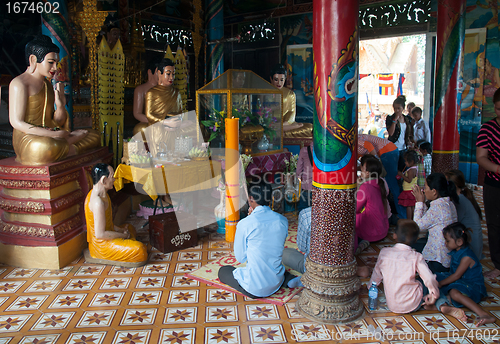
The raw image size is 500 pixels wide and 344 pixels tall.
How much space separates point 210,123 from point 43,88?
7.60 feet

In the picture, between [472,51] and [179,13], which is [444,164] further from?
[179,13]

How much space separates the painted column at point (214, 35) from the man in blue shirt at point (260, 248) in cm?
676

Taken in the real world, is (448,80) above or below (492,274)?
above

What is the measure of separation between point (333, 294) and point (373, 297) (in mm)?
389

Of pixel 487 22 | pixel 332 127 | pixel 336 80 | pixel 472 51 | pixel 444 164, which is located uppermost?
pixel 487 22

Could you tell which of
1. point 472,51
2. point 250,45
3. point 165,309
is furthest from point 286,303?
point 250,45

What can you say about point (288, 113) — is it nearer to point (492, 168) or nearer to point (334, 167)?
point (492, 168)

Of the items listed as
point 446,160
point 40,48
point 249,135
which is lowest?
point 446,160

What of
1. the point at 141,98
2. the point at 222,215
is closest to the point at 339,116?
the point at 222,215

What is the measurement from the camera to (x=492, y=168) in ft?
11.8

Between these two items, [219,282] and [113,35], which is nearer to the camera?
[219,282]

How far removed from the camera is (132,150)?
17.1 ft

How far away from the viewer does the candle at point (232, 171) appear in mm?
4816

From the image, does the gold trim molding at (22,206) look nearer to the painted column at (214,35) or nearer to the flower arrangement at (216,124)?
the flower arrangement at (216,124)
